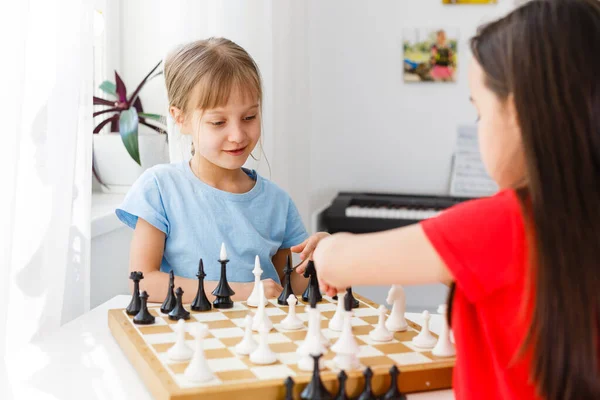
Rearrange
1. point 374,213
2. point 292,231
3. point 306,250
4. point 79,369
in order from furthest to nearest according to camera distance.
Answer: point 374,213 → point 292,231 → point 306,250 → point 79,369

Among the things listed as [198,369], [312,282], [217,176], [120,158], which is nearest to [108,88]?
[120,158]

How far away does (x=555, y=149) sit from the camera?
2.65 ft

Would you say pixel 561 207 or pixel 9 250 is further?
pixel 9 250

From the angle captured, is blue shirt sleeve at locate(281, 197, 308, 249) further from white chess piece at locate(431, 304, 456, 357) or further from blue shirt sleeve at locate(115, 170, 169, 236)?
white chess piece at locate(431, 304, 456, 357)

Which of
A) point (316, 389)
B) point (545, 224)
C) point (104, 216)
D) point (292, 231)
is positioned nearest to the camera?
point (545, 224)

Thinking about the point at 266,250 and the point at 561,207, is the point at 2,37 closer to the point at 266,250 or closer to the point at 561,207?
the point at 266,250

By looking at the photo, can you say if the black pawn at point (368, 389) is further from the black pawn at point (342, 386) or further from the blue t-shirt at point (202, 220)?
the blue t-shirt at point (202, 220)

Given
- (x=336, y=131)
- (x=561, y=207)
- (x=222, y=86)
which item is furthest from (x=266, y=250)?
(x=336, y=131)

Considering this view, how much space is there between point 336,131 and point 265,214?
1.99 meters

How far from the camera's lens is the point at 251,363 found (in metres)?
1.08

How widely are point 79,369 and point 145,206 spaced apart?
2.08 feet

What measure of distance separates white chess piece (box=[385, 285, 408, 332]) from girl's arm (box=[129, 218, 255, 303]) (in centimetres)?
41

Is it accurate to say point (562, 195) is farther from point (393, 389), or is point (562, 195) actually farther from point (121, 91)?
point (121, 91)

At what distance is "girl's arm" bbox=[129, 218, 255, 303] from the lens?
1609mm
